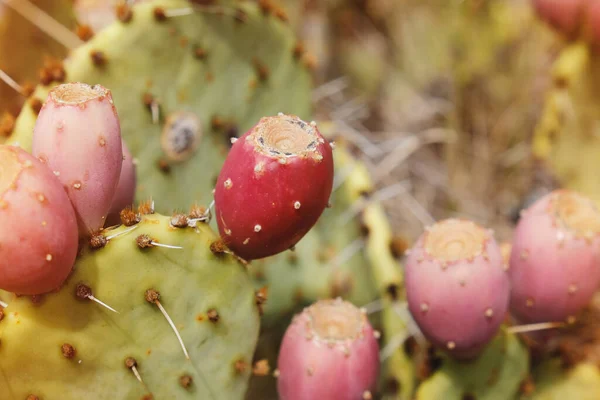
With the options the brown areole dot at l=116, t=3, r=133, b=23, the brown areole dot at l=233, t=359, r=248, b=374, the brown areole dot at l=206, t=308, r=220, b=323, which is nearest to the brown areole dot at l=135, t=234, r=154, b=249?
the brown areole dot at l=206, t=308, r=220, b=323

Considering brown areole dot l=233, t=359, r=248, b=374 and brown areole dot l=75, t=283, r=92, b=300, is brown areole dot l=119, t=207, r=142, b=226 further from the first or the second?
brown areole dot l=233, t=359, r=248, b=374

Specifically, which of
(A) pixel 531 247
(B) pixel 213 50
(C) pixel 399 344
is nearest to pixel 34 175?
(B) pixel 213 50

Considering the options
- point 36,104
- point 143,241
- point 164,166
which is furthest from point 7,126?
point 143,241

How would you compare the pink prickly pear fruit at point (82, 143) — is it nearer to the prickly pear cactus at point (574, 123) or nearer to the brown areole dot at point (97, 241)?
the brown areole dot at point (97, 241)

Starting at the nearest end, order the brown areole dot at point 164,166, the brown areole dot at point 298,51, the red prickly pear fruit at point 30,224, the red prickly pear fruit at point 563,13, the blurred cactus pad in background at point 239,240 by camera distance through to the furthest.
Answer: the red prickly pear fruit at point 30,224
the blurred cactus pad in background at point 239,240
the brown areole dot at point 164,166
the brown areole dot at point 298,51
the red prickly pear fruit at point 563,13

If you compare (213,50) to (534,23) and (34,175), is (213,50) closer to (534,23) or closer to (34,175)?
(34,175)

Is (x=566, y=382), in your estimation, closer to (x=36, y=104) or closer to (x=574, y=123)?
(x=574, y=123)

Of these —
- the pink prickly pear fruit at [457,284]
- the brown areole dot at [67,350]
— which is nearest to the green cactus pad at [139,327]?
the brown areole dot at [67,350]

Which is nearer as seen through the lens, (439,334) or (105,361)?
(105,361)
